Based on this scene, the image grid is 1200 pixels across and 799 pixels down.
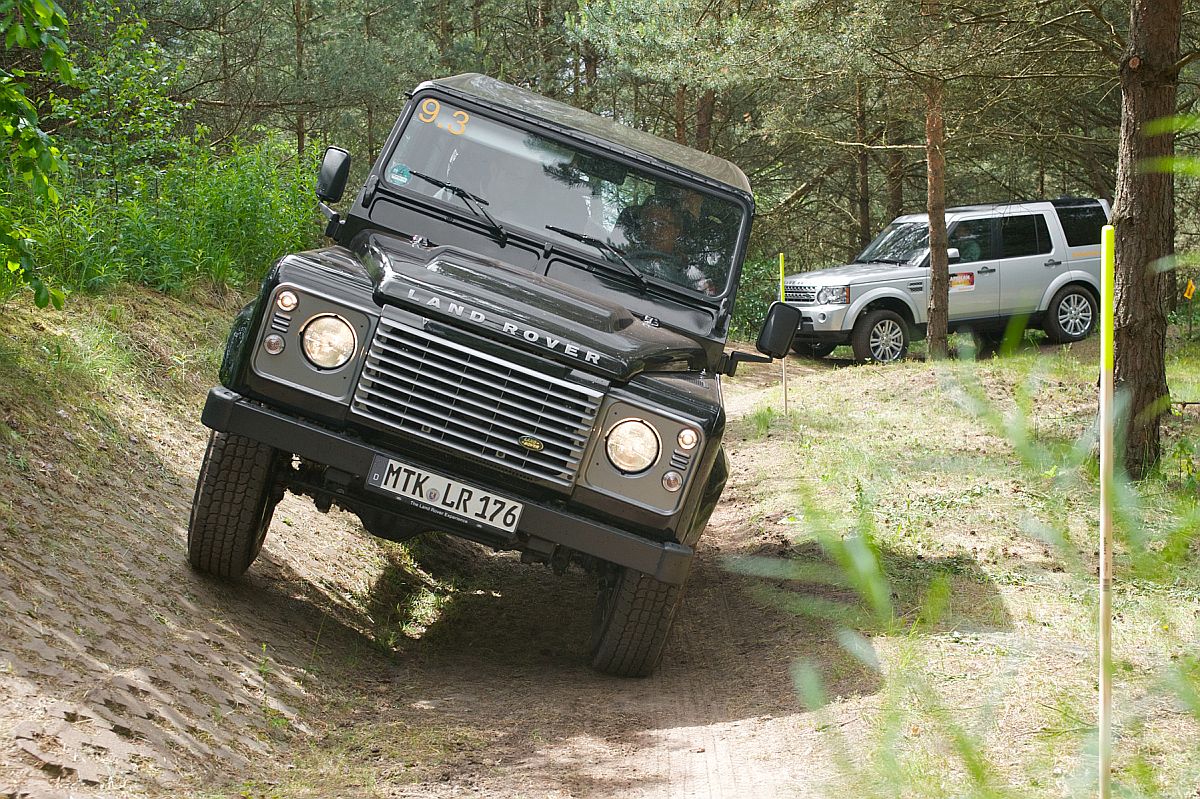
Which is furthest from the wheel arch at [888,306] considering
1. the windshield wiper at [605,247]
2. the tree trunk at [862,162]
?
the windshield wiper at [605,247]

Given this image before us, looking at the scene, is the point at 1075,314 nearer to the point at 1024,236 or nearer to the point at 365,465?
the point at 1024,236

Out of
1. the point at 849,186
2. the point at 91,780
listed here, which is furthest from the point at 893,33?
the point at 849,186

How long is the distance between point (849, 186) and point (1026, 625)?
68.4ft

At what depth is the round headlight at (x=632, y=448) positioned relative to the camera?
4168 mm

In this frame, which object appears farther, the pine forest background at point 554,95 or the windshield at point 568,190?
the pine forest background at point 554,95

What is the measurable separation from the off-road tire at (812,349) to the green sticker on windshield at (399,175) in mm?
11048

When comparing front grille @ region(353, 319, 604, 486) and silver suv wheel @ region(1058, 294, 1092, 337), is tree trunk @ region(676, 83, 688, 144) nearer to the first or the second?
silver suv wheel @ region(1058, 294, 1092, 337)

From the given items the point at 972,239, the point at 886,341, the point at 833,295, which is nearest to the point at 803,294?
the point at 833,295

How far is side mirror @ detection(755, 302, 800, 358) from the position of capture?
5.34 meters

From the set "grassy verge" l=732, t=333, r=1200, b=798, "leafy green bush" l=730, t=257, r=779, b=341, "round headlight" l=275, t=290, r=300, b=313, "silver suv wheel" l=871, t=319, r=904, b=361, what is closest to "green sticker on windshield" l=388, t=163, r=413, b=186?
"round headlight" l=275, t=290, r=300, b=313

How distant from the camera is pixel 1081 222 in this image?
16.0 meters

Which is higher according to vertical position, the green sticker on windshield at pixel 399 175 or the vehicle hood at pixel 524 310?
the green sticker on windshield at pixel 399 175

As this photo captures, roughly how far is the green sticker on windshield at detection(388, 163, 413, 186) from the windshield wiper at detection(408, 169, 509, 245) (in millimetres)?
22

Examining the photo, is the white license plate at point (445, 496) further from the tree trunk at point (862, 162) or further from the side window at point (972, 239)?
the tree trunk at point (862, 162)
